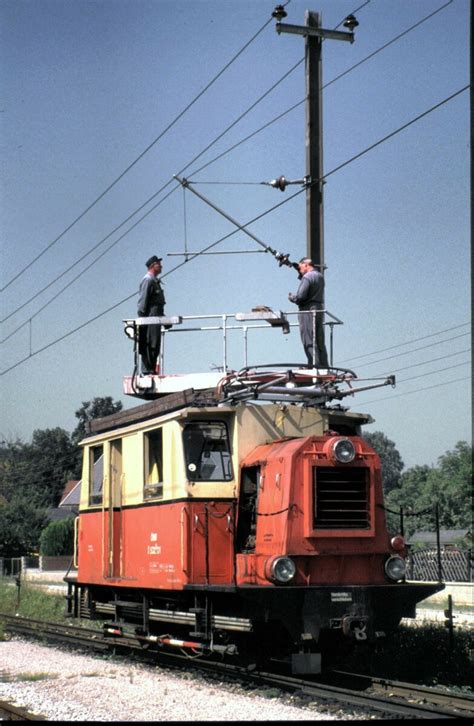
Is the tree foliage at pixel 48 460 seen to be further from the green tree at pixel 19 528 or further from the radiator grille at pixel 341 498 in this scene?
the radiator grille at pixel 341 498

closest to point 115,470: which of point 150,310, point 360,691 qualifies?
point 150,310

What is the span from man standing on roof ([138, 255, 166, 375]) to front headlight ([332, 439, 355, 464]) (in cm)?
450

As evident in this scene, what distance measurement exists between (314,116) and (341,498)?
6.14m

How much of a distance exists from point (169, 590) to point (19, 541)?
49797mm

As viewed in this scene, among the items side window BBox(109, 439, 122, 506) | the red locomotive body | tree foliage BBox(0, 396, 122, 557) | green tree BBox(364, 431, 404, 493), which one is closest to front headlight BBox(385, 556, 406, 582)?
the red locomotive body

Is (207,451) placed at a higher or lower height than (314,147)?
lower

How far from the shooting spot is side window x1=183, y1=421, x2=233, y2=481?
1287 cm

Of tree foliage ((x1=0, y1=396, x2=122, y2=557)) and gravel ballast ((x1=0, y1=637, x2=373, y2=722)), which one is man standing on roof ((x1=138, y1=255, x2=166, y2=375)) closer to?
gravel ballast ((x1=0, y1=637, x2=373, y2=722))

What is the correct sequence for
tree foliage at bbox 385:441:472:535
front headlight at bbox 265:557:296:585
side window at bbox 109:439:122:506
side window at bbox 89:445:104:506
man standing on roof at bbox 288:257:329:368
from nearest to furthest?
front headlight at bbox 265:557:296:585 → man standing on roof at bbox 288:257:329:368 → side window at bbox 109:439:122:506 → side window at bbox 89:445:104:506 → tree foliage at bbox 385:441:472:535

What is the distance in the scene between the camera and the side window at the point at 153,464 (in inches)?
539

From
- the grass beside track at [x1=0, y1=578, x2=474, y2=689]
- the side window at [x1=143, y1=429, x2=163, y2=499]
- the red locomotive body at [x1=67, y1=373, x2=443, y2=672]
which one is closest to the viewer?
the red locomotive body at [x1=67, y1=373, x2=443, y2=672]

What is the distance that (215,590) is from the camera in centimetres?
1188

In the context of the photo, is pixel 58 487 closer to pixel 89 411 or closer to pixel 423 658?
pixel 89 411

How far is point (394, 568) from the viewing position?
12.5m
